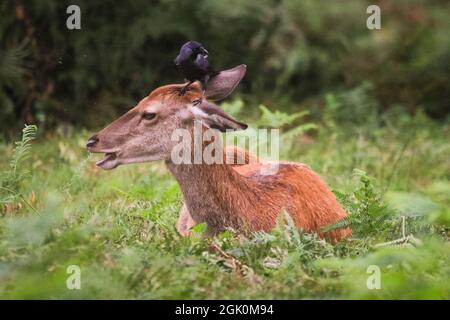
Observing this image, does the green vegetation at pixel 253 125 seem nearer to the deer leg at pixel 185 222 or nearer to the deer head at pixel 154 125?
the deer leg at pixel 185 222

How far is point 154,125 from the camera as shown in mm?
5129

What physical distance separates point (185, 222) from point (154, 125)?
61 centimetres

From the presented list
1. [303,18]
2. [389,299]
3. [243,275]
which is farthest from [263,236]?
[303,18]

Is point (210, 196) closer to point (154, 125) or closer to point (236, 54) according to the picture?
point (154, 125)

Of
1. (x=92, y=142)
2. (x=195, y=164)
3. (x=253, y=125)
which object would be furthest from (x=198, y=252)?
(x=253, y=125)

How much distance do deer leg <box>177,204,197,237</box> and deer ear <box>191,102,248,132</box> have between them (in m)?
0.55

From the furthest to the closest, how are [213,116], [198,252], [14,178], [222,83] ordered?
[14,178], [222,83], [213,116], [198,252]

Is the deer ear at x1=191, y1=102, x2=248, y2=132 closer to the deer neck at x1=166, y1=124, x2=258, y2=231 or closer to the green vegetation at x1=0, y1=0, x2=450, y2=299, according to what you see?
the deer neck at x1=166, y1=124, x2=258, y2=231

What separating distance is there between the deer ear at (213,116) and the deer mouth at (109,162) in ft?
1.66

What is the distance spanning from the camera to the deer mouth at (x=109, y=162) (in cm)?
516

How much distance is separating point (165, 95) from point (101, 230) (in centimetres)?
95

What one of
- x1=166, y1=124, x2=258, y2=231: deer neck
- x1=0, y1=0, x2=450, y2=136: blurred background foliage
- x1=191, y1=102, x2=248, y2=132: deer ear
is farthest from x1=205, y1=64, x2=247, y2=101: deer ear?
x1=0, y1=0, x2=450, y2=136: blurred background foliage

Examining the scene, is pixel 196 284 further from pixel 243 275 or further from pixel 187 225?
pixel 187 225

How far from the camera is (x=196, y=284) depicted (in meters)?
4.43
